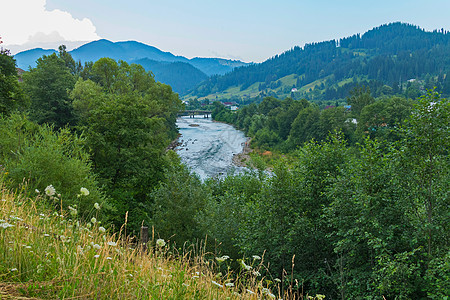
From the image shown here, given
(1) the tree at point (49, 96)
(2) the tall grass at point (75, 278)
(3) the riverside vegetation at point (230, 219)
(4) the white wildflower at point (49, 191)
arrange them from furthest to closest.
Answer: (1) the tree at point (49, 96), (4) the white wildflower at point (49, 191), (3) the riverside vegetation at point (230, 219), (2) the tall grass at point (75, 278)

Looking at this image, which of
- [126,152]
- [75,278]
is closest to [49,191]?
[75,278]

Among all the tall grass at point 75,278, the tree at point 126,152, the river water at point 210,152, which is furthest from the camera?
the river water at point 210,152

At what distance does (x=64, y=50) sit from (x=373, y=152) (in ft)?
214

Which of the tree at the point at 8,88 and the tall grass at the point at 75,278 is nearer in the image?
the tall grass at the point at 75,278

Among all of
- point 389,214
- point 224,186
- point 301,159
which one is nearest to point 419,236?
point 389,214

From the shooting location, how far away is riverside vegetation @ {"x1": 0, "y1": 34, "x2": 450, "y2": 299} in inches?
142

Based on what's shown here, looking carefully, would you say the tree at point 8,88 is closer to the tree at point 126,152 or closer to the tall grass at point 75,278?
the tree at point 126,152

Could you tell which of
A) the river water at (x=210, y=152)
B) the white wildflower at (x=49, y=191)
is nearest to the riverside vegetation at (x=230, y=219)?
the white wildflower at (x=49, y=191)

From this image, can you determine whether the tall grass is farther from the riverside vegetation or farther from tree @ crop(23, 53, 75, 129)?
tree @ crop(23, 53, 75, 129)

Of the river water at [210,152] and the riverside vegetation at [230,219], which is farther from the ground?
the riverside vegetation at [230,219]


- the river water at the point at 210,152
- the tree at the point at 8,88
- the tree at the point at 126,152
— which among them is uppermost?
the tree at the point at 8,88

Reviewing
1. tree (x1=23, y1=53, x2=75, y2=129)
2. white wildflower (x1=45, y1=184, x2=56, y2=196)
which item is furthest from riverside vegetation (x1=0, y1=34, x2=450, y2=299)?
tree (x1=23, y1=53, x2=75, y2=129)

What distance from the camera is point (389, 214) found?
11586 millimetres

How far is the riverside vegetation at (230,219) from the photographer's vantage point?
11.9 feet
